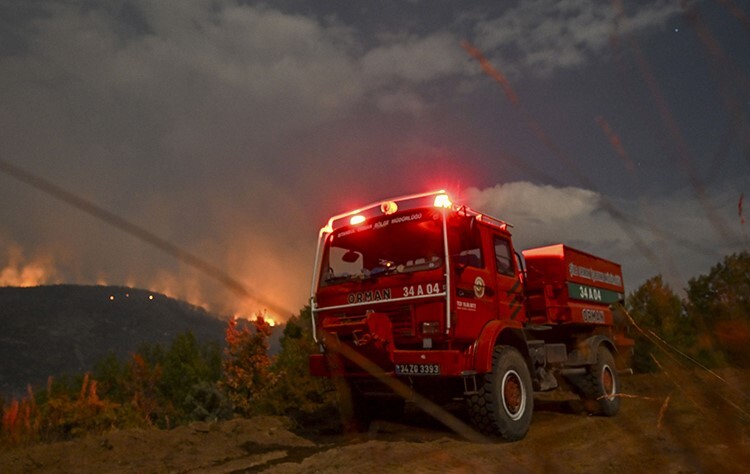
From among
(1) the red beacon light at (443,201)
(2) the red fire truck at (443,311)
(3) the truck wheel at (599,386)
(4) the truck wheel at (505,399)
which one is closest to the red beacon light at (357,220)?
(2) the red fire truck at (443,311)

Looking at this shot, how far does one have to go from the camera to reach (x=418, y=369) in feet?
22.9

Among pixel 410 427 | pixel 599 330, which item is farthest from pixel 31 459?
pixel 599 330

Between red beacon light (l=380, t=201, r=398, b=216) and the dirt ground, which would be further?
red beacon light (l=380, t=201, r=398, b=216)

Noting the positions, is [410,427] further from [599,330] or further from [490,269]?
[599,330]

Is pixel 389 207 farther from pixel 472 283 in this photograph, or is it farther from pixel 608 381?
pixel 608 381

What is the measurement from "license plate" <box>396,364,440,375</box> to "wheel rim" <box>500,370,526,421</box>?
1.20 m

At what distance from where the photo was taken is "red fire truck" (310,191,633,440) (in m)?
7.13

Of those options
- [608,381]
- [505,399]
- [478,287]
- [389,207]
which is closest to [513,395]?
[505,399]

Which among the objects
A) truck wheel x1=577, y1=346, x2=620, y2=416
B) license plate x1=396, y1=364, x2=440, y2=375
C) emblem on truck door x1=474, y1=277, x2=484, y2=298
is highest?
emblem on truck door x1=474, y1=277, x2=484, y2=298

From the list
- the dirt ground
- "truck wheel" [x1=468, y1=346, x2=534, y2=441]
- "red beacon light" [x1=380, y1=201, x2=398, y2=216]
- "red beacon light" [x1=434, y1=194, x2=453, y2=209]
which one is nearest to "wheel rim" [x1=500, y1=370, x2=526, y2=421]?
"truck wheel" [x1=468, y1=346, x2=534, y2=441]

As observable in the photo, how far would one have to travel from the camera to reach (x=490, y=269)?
813 centimetres

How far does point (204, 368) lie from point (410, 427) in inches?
A: 3786

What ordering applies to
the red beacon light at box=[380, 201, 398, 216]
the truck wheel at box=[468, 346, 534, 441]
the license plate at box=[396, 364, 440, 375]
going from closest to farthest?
1. the license plate at box=[396, 364, 440, 375]
2. the truck wheel at box=[468, 346, 534, 441]
3. the red beacon light at box=[380, 201, 398, 216]

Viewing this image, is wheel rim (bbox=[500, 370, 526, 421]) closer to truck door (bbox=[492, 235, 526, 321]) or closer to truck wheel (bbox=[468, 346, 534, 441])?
truck wheel (bbox=[468, 346, 534, 441])
